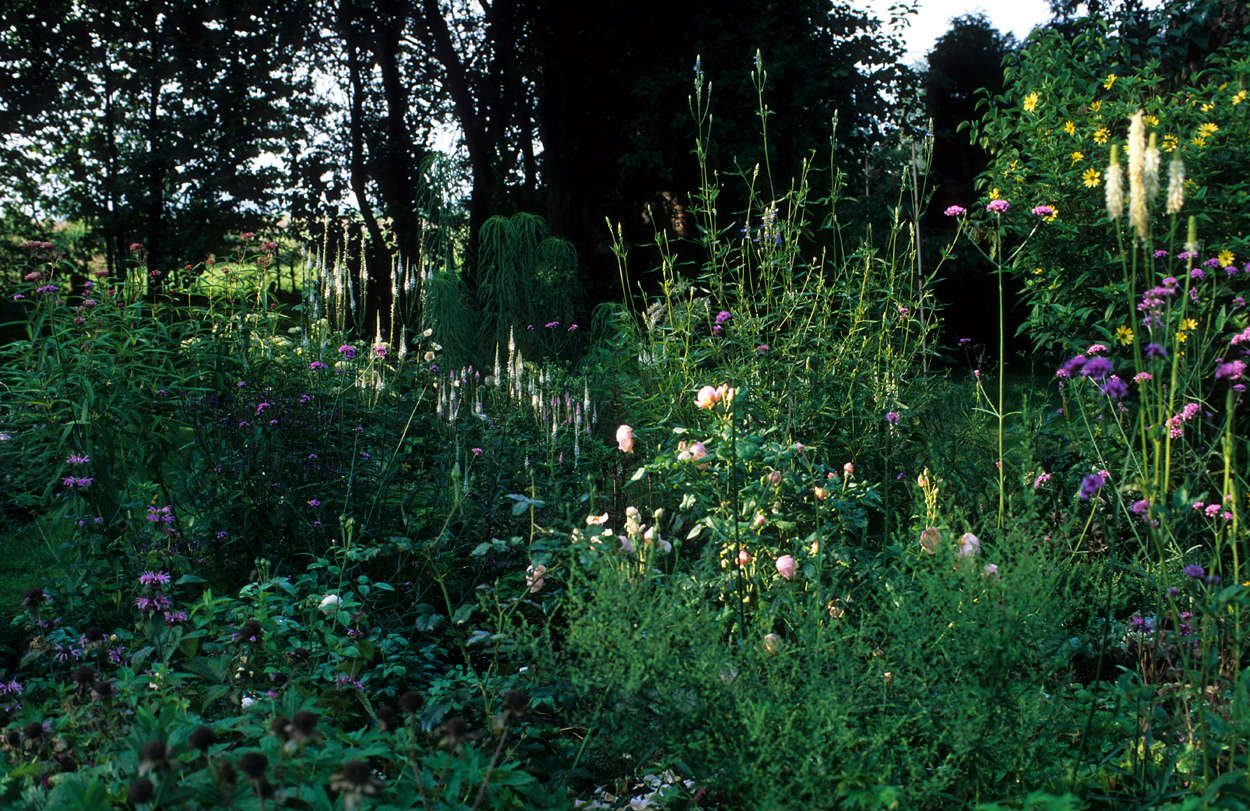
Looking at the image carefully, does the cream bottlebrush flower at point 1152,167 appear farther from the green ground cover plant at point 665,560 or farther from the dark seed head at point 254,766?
the dark seed head at point 254,766

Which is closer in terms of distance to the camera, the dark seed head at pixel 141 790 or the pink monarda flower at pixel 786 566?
the dark seed head at pixel 141 790

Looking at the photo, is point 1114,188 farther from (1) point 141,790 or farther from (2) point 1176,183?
(1) point 141,790

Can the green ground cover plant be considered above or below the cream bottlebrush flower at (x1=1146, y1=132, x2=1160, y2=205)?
below

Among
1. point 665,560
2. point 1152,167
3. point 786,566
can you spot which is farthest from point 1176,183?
point 665,560

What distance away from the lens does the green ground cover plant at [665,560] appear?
1647mm

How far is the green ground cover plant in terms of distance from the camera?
5.41ft

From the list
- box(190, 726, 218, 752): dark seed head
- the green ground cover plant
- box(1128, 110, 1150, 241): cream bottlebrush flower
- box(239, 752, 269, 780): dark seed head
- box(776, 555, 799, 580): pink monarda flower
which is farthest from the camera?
box(776, 555, 799, 580): pink monarda flower

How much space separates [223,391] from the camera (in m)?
3.48

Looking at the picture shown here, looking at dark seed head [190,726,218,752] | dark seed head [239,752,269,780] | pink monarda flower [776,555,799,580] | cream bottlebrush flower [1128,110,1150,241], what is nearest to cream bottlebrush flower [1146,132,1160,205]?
cream bottlebrush flower [1128,110,1150,241]

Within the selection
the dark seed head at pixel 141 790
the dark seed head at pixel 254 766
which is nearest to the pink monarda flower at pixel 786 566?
the dark seed head at pixel 254 766

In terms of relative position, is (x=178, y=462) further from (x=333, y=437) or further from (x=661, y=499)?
(x=661, y=499)

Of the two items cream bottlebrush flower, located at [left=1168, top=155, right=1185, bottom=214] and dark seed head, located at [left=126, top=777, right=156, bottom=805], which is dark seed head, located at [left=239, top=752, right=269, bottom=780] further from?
cream bottlebrush flower, located at [left=1168, top=155, right=1185, bottom=214]

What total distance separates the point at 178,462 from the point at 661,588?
300cm

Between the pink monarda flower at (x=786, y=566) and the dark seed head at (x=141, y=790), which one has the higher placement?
the pink monarda flower at (x=786, y=566)
